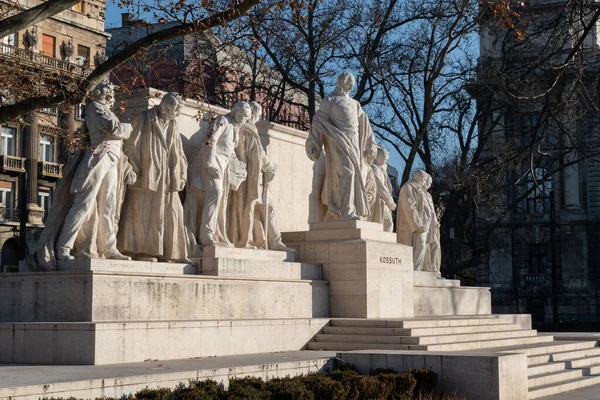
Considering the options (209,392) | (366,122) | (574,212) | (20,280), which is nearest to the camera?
(209,392)

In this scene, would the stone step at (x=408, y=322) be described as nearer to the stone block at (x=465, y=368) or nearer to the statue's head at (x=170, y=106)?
the stone block at (x=465, y=368)

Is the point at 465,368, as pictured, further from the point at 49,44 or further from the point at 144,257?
the point at 49,44

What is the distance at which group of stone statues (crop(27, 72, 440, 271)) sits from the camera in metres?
15.0

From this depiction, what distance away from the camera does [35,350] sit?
44.3 ft

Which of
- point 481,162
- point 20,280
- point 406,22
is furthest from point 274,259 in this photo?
point 481,162

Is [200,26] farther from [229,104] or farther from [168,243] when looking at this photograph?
[229,104]

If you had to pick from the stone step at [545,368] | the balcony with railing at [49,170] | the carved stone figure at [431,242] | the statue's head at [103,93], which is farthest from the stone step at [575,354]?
the balcony with railing at [49,170]

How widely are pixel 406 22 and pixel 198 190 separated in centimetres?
1616

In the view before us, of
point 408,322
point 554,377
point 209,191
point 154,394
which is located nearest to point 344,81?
point 209,191

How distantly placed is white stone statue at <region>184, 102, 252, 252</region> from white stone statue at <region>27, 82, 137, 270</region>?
2060 millimetres

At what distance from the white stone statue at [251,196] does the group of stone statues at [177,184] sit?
18 millimetres

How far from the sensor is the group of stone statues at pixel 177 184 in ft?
49.4

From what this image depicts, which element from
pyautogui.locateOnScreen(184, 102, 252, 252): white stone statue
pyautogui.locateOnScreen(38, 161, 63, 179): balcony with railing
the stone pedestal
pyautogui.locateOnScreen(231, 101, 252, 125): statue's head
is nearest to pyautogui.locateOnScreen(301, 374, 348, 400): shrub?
pyautogui.locateOnScreen(184, 102, 252, 252): white stone statue

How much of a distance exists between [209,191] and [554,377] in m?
6.55
